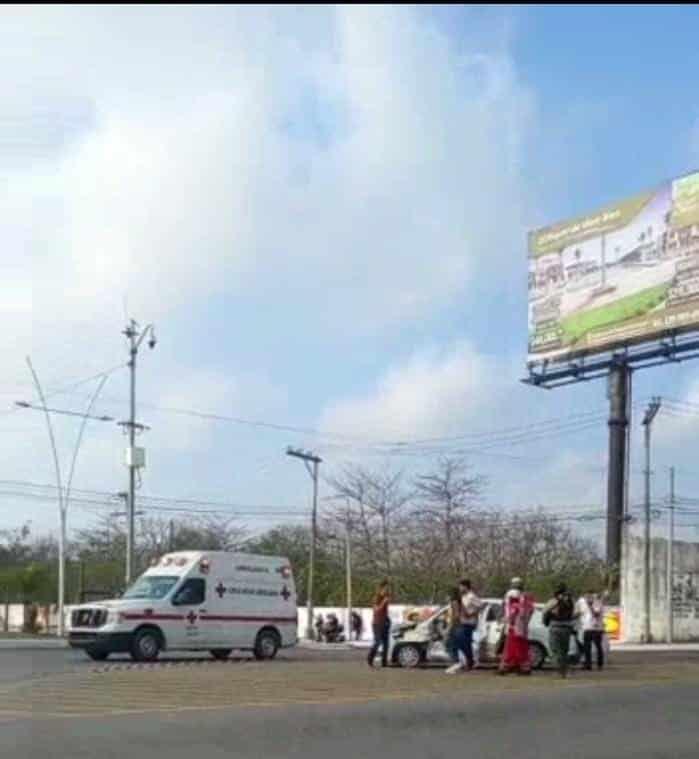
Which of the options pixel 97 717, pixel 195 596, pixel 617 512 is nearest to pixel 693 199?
pixel 617 512

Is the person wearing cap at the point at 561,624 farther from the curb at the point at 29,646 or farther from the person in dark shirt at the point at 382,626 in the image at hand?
the curb at the point at 29,646

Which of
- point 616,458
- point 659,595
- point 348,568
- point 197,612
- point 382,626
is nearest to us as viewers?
point 382,626

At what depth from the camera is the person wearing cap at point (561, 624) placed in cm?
2517

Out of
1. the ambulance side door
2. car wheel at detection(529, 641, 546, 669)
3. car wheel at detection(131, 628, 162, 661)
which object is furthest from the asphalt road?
the ambulance side door

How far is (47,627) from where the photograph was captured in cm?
5803

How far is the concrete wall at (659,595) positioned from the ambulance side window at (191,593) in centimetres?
2372

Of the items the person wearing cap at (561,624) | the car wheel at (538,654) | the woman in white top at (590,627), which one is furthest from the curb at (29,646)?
the person wearing cap at (561,624)

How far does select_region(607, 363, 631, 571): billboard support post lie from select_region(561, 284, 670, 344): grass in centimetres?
226

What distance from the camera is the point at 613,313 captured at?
2313 inches

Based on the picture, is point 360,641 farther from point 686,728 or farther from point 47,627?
point 686,728

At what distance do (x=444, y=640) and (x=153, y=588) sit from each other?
7.47m

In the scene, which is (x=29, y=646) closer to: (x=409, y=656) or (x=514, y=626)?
A: (x=409, y=656)

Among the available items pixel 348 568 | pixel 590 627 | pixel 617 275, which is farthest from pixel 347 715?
pixel 348 568

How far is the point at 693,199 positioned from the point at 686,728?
4082 centimetres
